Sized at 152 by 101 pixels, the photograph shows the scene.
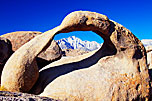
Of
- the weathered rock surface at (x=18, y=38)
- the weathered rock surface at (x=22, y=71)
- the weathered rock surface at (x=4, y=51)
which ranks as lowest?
the weathered rock surface at (x=22, y=71)

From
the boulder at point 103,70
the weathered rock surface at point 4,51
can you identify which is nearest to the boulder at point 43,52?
the weathered rock surface at point 4,51

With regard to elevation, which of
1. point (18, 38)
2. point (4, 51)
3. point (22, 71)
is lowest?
point (22, 71)

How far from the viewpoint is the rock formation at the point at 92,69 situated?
3791 millimetres

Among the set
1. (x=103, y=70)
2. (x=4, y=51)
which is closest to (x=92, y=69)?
(x=103, y=70)

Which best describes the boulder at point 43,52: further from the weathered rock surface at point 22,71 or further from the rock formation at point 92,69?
the weathered rock surface at point 22,71

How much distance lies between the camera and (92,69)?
4.41 metres

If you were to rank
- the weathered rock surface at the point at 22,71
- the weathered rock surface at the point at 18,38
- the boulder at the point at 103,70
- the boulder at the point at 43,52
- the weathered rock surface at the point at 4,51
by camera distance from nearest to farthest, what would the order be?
the weathered rock surface at the point at 22,71 → the boulder at the point at 103,70 → the weathered rock surface at the point at 4,51 → the boulder at the point at 43,52 → the weathered rock surface at the point at 18,38

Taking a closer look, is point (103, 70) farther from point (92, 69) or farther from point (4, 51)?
point (4, 51)

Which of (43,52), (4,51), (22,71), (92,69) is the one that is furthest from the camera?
(43,52)

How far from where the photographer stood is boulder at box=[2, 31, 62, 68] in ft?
20.9

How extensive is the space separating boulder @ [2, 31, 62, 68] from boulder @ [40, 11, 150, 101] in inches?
69.6

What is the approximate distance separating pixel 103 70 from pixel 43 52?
2.76 meters

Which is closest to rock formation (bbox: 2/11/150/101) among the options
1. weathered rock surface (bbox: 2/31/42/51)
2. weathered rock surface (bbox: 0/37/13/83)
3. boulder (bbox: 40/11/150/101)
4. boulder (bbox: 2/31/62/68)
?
boulder (bbox: 40/11/150/101)

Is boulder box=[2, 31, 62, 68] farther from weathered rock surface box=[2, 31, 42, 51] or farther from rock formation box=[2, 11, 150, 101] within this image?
rock formation box=[2, 11, 150, 101]
